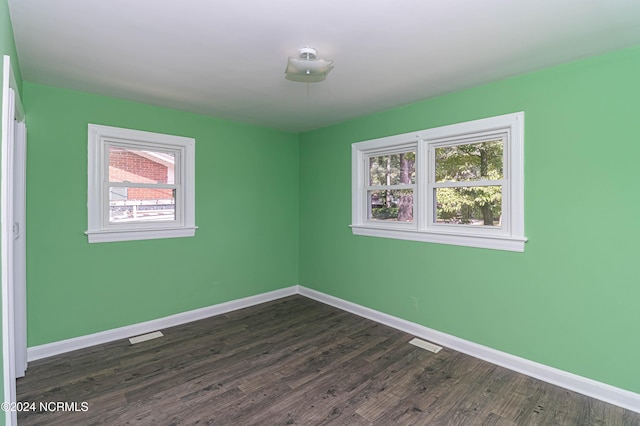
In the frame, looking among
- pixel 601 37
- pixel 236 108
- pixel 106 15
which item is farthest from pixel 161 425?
pixel 601 37

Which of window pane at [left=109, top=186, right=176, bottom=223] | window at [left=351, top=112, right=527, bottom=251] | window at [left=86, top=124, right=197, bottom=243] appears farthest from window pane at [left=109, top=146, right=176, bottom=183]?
window at [left=351, top=112, right=527, bottom=251]

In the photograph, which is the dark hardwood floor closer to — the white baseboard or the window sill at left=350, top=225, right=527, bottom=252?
the white baseboard

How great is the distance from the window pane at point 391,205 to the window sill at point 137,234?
7.10 ft

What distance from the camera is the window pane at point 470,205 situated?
2.87 m

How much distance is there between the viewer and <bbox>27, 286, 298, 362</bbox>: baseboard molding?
285cm

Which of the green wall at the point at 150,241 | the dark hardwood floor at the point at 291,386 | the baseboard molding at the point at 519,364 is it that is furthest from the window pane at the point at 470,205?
the green wall at the point at 150,241

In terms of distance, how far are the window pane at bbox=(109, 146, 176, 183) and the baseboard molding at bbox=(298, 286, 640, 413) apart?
109 inches

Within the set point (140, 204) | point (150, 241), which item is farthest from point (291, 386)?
point (140, 204)

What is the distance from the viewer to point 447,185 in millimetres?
3162

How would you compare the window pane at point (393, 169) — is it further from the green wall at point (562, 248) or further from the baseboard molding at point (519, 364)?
the baseboard molding at point (519, 364)

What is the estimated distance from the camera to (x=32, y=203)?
276 cm

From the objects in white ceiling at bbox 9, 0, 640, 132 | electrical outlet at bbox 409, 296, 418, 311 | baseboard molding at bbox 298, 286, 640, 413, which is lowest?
baseboard molding at bbox 298, 286, 640, 413

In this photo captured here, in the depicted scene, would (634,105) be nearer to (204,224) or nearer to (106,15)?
(106,15)

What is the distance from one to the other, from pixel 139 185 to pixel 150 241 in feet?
2.01
